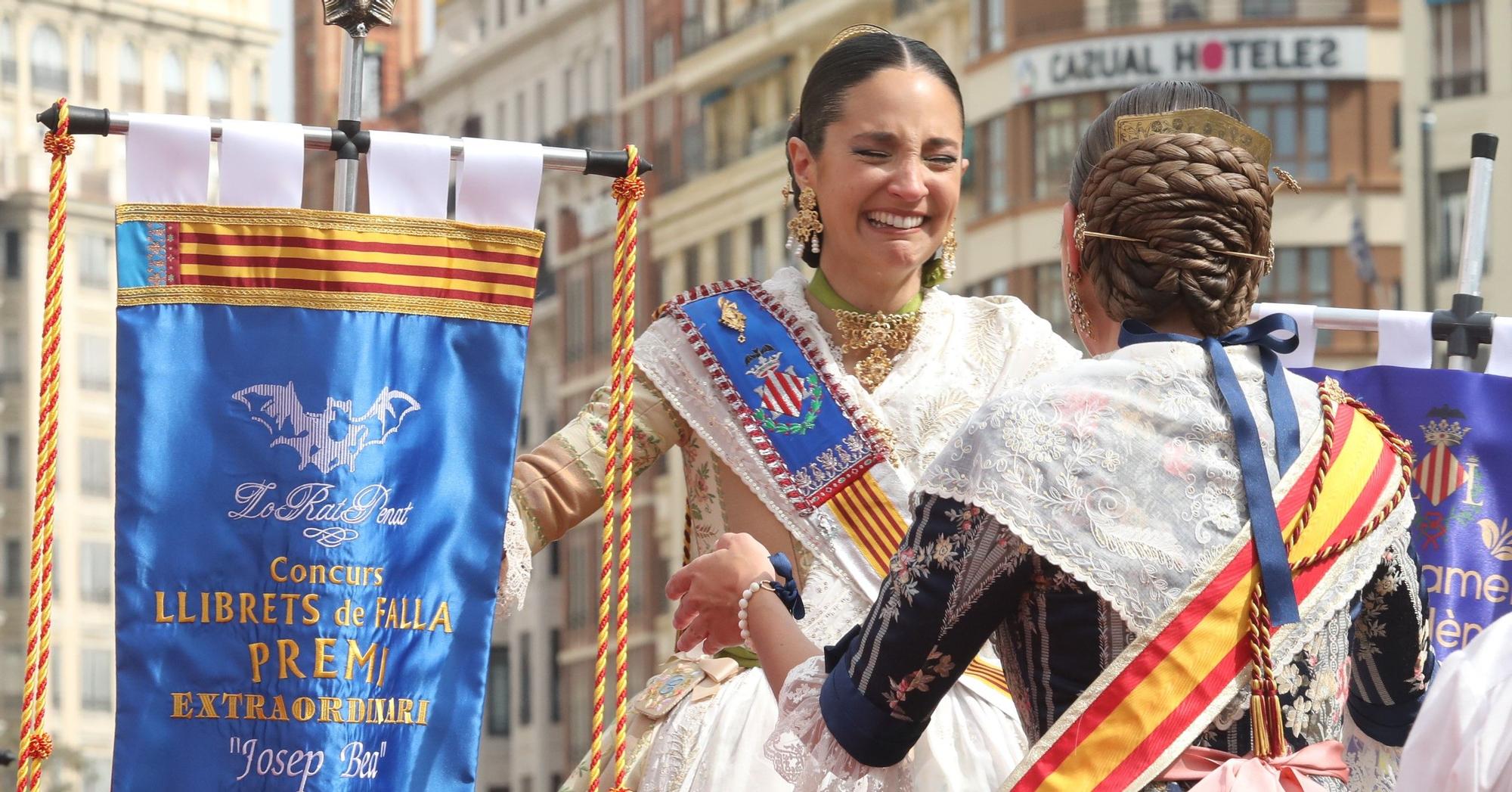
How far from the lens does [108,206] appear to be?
61.9m

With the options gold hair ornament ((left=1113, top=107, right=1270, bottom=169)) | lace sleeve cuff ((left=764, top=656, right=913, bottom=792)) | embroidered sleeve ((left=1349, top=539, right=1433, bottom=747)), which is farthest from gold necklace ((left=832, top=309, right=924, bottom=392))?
lace sleeve cuff ((left=764, top=656, right=913, bottom=792))

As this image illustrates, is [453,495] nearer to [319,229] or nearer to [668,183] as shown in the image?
[319,229]

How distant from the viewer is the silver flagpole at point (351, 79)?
16.7 feet

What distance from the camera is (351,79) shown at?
5.20 m

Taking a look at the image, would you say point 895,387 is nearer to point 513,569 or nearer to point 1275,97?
point 513,569

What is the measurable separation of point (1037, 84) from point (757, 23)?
7.80 m

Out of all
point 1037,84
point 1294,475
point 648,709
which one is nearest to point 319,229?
point 648,709

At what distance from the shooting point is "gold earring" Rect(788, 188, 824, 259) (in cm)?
605

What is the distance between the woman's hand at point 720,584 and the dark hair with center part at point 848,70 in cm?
166

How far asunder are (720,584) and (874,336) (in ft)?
5.52

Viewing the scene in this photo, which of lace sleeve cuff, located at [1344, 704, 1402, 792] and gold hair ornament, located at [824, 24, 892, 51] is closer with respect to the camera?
lace sleeve cuff, located at [1344, 704, 1402, 792]

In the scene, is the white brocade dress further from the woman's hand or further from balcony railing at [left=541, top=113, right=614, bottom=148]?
balcony railing at [left=541, top=113, right=614, bottom=148]

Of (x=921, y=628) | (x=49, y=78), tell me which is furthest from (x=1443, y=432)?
(x=49, y=78)

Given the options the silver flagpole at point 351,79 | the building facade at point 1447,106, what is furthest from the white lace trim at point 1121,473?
the building facade at point 1447,106
